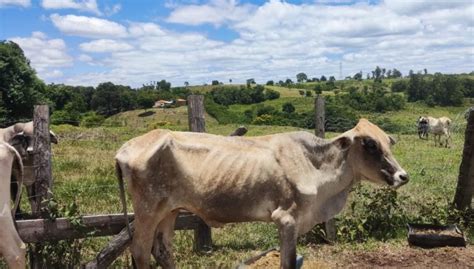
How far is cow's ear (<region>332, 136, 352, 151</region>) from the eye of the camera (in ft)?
20.9

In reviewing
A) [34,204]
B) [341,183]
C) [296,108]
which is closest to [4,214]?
[34,204]

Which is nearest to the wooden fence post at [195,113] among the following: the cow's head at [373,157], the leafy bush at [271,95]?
the cow's head at [373,157]

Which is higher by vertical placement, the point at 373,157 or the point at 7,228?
the point at 373,157

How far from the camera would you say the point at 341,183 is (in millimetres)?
6398

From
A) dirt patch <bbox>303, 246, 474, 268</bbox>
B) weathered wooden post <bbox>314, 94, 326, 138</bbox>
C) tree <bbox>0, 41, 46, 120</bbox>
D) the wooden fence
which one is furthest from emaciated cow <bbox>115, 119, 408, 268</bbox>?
tree <bbox>0, 41, 46, 120</bbox>

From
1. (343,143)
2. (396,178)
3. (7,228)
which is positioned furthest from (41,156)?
(396,178)

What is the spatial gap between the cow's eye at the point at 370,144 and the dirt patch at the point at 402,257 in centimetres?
219

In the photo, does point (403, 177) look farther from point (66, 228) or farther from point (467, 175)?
point (66, 228)

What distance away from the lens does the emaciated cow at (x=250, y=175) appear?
5930 mm

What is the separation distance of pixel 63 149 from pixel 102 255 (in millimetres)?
15012

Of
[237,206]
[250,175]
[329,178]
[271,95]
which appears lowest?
[271,95]

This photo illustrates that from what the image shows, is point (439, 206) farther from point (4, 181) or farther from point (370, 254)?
point (4, 181)

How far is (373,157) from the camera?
6.27 meters

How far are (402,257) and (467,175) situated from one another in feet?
7.41
